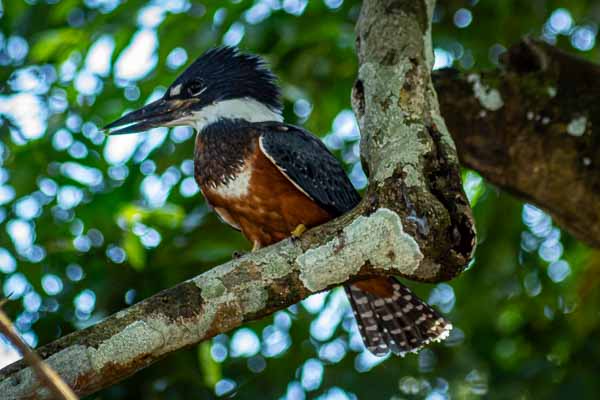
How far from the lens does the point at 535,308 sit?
5559mm

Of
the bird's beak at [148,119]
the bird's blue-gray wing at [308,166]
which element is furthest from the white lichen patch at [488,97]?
the bird's beak at [148,119]

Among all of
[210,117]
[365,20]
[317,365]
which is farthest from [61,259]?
[365,20]

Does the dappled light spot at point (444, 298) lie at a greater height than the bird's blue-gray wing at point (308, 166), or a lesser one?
lesser

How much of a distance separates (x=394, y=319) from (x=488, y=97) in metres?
1.22

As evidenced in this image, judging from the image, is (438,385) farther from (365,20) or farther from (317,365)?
(365,20)

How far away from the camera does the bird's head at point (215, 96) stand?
4.49 meters

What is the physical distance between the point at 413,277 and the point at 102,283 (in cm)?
242

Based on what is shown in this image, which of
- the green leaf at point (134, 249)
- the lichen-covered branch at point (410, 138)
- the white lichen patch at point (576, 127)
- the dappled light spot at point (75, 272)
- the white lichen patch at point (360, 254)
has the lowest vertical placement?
the dappled light spot at point (75, 272)

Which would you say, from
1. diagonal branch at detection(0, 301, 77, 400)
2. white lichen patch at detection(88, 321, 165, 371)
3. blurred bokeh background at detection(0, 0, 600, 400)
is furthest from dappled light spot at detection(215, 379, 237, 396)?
diagonal branch at detection(0, 301, 77, 400)

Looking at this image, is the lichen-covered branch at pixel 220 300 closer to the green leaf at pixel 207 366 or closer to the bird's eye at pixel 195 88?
the bird's eye at pixel 195 88

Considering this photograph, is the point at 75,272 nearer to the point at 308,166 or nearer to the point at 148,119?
the point at 148,119

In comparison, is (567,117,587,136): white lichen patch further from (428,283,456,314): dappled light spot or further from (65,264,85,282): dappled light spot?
(65,264,85,282): dappled light spot

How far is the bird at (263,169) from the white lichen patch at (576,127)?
1.15 m

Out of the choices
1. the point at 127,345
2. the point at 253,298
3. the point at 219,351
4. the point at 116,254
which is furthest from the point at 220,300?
the point at 219,351
